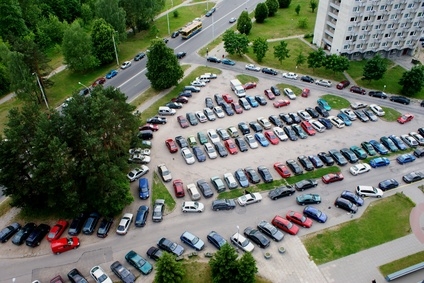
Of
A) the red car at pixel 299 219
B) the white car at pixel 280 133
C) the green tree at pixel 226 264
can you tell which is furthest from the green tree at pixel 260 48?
the green tree at pixel 226 264

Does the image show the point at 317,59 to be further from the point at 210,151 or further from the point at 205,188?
the point at 205,188

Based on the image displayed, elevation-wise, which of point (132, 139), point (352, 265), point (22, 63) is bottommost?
point (352, 265)

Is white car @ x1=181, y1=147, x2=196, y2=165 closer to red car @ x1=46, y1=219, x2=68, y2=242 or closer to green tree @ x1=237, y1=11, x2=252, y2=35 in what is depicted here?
red car @ x1=46, y1=219, x2=68, y2=242

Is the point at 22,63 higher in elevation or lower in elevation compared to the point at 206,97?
higher

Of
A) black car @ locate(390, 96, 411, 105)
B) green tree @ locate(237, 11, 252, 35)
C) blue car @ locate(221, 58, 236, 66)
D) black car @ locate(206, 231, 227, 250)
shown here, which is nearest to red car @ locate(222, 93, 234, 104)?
blue car @ locate(221, 58, 236, 66)

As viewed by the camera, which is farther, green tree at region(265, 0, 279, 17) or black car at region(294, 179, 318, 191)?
green tree at region(265, 0, 279, 17)

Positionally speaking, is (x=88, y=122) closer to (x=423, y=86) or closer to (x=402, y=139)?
(x=402, y=139)

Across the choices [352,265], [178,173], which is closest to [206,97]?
[178,173]
